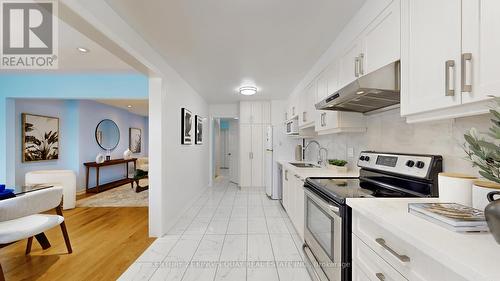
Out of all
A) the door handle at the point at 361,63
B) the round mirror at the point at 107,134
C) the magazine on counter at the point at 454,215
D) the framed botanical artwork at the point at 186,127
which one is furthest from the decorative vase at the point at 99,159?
the magazine on counter at the point at 454,215

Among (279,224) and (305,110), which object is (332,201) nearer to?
(279,224)

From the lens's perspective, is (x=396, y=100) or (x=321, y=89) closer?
(x=396, y=100)

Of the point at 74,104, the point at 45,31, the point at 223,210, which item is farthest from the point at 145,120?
the point at 45,31


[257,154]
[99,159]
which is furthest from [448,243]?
[99,159]

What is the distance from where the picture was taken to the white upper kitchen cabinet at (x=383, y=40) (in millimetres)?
1358

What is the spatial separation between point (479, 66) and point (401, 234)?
0.72 metres

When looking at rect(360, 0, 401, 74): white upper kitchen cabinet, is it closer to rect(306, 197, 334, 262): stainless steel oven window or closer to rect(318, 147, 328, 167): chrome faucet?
rect(306, 197, 334, 262): stainless steel oven window

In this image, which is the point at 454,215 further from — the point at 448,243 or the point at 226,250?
the point at 226,250

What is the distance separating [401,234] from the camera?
2.80 ft

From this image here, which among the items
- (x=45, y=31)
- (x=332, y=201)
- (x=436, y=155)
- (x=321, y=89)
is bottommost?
(x=332, y=201)

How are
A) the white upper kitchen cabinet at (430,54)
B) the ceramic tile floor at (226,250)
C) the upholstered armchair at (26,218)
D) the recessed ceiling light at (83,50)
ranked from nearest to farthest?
1. the white upper kitchen cabinet at (430,54)
2. the upholstered armchair at (26,218)
3. the ceramic tile floor at (226,250)
4. the recessed ceiling light at (83,50)

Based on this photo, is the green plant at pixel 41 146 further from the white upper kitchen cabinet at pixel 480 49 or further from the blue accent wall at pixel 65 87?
the white upper kitchen cabinet at pixel 480 49

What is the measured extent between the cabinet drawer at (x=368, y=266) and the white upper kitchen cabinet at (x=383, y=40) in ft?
3.68

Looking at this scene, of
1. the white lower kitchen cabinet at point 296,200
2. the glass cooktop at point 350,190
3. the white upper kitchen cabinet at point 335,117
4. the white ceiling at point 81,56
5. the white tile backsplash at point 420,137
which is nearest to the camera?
the white tile backsplash at point 420,137
